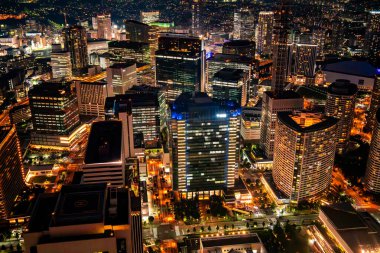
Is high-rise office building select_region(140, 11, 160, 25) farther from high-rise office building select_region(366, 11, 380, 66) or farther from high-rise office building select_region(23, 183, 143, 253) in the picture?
high-rise office building select_region(23, 183, 143, 253)

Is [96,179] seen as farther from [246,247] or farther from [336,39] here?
[336,39]

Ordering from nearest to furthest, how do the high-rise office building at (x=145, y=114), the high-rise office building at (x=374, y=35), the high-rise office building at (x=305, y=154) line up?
the high-rise office building at (x=305, y=154), the high-rise office building at (x=145, y=114), the high-rise office building at (x=374, y=35)

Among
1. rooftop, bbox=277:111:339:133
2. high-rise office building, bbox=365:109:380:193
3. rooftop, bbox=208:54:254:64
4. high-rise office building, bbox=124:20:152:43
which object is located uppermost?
high-rise office building, bbox=124:20:152:43

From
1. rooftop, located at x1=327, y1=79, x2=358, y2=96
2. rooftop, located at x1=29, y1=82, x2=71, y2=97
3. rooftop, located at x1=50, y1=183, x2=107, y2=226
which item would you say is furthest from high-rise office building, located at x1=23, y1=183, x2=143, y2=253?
rooftop, located at x1=327, y1=79, x2=358, y2=96

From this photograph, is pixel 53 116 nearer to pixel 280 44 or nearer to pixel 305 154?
pixel 280 44

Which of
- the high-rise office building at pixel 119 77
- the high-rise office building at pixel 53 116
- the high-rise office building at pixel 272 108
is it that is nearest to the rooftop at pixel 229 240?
the high-rise office building at pixel 272 108

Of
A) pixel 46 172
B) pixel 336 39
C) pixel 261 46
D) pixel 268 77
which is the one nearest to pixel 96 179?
pixel 46 172

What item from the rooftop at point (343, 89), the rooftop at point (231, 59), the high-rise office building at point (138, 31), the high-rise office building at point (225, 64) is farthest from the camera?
the high-rise office building at point (138, 31)

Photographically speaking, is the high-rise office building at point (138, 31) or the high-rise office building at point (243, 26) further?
the high-rise office building at point (243, 26)

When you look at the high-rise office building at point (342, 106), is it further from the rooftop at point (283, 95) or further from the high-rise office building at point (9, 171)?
the high-rise office building at point (9, 171)
